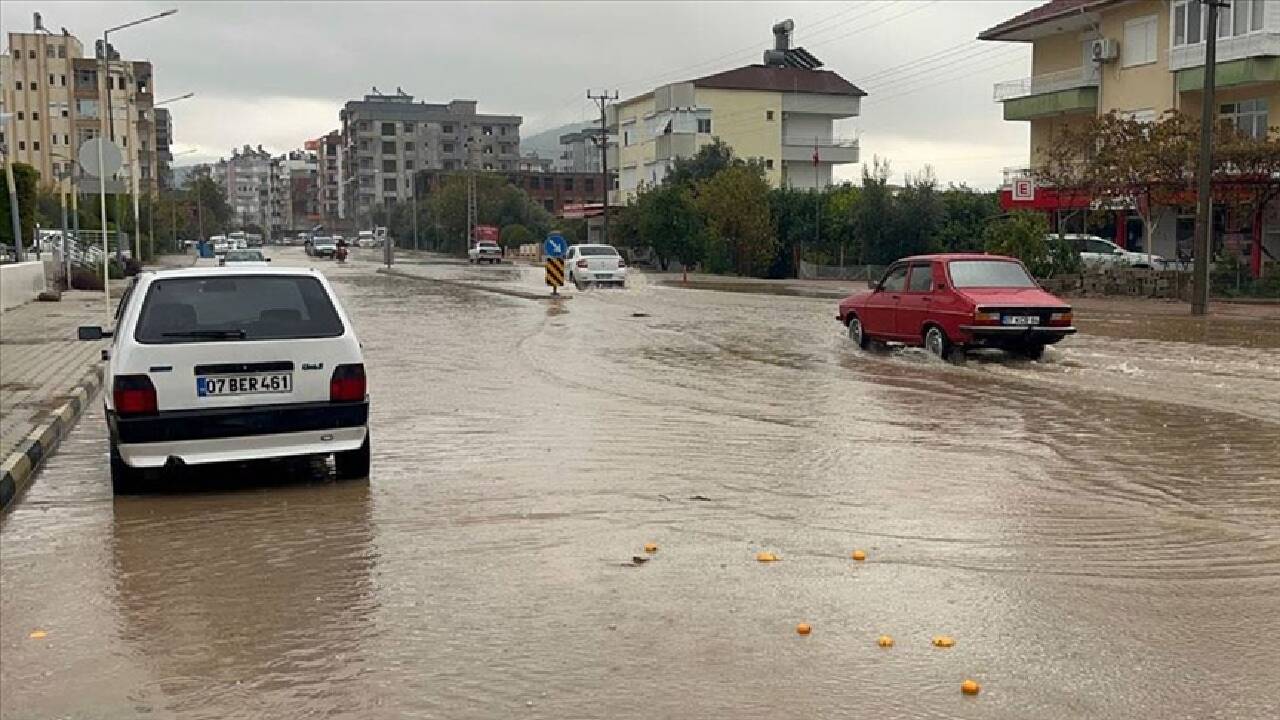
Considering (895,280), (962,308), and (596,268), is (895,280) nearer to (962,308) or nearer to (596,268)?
(962,308)

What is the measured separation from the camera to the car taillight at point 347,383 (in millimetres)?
8328

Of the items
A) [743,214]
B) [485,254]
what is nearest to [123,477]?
[743,214]

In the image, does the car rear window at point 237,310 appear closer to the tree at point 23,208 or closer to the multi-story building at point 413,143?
the tree at point 23,208

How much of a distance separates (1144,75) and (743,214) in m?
16.9

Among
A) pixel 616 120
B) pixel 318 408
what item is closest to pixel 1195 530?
pixel 318 408

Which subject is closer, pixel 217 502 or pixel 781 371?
pixel 217 502

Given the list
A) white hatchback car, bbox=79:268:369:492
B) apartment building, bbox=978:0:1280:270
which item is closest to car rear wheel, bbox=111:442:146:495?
white hatchback car, bbox=79:268:369:492

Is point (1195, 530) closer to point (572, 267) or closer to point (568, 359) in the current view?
point (568, 359)

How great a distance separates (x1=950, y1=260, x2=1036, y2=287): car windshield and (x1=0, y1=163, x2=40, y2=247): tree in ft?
109

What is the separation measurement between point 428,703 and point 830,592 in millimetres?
2223

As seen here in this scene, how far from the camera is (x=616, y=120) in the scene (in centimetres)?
9719

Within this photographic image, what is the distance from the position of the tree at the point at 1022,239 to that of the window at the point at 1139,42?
14.7m

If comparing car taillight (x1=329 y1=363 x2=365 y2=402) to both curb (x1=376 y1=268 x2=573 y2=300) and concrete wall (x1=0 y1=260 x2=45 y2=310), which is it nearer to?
concrete wall (x1=0 y1=260 x2=45 y2=310)

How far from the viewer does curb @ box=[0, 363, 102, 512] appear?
27.5ft
